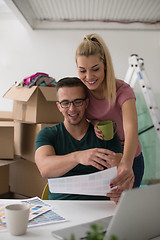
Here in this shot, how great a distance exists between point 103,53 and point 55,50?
2.28m

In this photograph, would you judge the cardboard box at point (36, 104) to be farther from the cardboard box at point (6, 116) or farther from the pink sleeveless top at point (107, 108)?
the pink sleeveless top at point (107, 108)

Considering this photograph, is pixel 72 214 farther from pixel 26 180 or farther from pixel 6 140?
pixel 26 180

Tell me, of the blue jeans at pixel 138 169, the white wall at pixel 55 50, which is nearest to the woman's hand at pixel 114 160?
the blue jeans at pixel 138 169

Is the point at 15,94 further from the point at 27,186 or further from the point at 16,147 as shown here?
the point at 27,186

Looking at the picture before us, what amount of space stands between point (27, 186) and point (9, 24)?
7.20ft

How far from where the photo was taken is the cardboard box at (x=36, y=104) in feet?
7.88

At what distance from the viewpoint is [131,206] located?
652mm

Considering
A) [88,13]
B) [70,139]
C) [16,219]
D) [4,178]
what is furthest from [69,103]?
[88,13]

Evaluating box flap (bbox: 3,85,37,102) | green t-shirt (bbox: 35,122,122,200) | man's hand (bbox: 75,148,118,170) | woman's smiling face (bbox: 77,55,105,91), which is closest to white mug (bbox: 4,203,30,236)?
man's hand (bbox: 75,148,118,170)

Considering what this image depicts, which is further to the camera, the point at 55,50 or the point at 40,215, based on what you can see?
the point at 55,50

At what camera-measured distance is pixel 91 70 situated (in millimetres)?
1430

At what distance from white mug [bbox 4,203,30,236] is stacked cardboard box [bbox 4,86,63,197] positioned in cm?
158

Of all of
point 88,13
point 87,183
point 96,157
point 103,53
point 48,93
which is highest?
point 88,13

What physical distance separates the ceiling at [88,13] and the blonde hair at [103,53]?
135 centimetres
